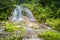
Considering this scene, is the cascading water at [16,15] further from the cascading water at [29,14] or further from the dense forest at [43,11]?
the cascading water at [29,14]

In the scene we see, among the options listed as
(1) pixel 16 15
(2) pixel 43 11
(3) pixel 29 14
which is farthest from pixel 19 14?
(2) pixel 43 11

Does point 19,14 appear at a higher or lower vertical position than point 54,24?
higher

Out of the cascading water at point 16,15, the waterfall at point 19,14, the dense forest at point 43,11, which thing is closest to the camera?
the dense forest at point 43,11

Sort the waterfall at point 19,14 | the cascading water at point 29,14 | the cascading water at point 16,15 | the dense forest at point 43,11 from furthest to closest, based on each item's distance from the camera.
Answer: the cascading water at point 29,14 → the waterfall at point 19,14 → the cascading water at point 16,15 → the dense forest at point 43,11

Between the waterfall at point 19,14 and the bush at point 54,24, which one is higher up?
the waterfall at point 19,14

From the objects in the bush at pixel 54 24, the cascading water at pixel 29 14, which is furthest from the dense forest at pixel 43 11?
the cascading water at pixel 29 14

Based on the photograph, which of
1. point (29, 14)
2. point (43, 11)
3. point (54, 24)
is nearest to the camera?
point (54, 24)

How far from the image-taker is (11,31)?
9500 millimetres

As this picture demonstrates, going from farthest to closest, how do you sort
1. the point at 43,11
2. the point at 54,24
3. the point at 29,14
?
the point at 29,14, the point at 43,11, the point at 54,24

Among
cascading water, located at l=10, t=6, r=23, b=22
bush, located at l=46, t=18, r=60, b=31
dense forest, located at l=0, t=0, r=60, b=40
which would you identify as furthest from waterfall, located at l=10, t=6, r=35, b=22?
bush, located at l=46, t=18, r=60, b=31

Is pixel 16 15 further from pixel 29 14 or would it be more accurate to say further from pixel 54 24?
pixel 54 24

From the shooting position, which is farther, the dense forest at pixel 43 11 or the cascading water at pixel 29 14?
the cascading water at pixel 29 14

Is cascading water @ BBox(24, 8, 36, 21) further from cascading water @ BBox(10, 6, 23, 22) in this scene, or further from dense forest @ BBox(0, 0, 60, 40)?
cascading water @ BBox(10, 6, 23, 22)

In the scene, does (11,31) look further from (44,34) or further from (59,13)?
(59,13)
